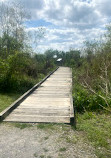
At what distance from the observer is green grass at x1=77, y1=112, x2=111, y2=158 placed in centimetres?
275

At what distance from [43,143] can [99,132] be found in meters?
1.18

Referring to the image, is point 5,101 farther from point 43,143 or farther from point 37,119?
point 43,143

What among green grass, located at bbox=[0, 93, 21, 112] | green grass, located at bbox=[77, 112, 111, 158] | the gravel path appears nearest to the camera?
the gravel path

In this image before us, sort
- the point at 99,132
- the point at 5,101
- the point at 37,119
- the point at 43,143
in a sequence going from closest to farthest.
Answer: the point at 43,143 → the point at 99,132 → the point at 37,119 → the point at 5,101

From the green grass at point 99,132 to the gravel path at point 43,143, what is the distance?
5.7 inches

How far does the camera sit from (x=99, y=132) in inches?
133

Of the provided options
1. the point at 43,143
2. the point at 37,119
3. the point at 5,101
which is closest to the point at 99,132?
the point at 43,143

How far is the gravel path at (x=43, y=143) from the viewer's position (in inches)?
103

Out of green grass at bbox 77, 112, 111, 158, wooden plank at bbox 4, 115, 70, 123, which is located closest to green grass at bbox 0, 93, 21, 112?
wooden plank at bbox 4, 115, 70, 123

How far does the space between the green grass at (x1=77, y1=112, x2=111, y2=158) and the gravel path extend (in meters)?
0.14

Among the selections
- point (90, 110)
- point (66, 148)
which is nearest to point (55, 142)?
point (66, 148)

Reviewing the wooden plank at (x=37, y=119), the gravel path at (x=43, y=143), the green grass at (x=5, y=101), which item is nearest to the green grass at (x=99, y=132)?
the gravel path at (x=43, y=143)

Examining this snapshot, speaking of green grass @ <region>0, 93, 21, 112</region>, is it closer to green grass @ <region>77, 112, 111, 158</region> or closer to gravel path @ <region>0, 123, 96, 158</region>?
gravel path @ <region>0, 123, 96, 158</region>

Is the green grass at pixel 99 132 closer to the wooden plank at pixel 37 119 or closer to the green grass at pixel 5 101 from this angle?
the wooden plank at pixel 37 119
